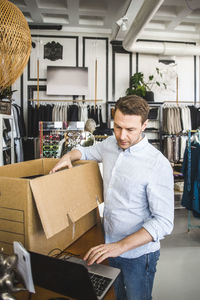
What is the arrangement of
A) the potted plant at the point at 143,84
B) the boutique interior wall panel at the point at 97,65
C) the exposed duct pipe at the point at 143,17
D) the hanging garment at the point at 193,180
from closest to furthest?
the hanging garment at the point at 193,180, the exposed duct pipe at the point at 143,17, the potted plant at the point at 143,84, the boutique interior wall panel at the point at 97,65

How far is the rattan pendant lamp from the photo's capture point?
1068 mm

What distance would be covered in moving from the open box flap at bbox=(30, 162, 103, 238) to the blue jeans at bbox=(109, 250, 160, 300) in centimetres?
39

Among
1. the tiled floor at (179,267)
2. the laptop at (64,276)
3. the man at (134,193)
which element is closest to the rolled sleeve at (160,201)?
the man at (134,193)

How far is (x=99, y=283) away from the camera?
3.20ft

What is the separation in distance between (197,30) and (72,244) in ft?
20.2

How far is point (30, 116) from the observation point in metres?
5.51

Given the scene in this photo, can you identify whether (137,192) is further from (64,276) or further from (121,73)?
(121,73)

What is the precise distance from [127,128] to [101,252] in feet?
2.07

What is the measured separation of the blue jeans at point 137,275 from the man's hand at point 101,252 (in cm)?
40

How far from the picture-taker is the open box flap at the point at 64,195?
977 millimetres

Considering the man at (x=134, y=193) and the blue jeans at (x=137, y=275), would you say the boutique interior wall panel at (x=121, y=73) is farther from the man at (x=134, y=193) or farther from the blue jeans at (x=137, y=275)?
the blue jeans at (x=137, y=275)

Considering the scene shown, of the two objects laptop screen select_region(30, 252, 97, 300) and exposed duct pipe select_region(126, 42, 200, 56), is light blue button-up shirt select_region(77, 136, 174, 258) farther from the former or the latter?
exposed duct pipe select_region(126, 42, 200, 56)

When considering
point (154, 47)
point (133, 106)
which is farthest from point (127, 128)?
point (154, 47)

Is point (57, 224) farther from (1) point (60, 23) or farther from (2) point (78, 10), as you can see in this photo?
(1) point (60, 23)
